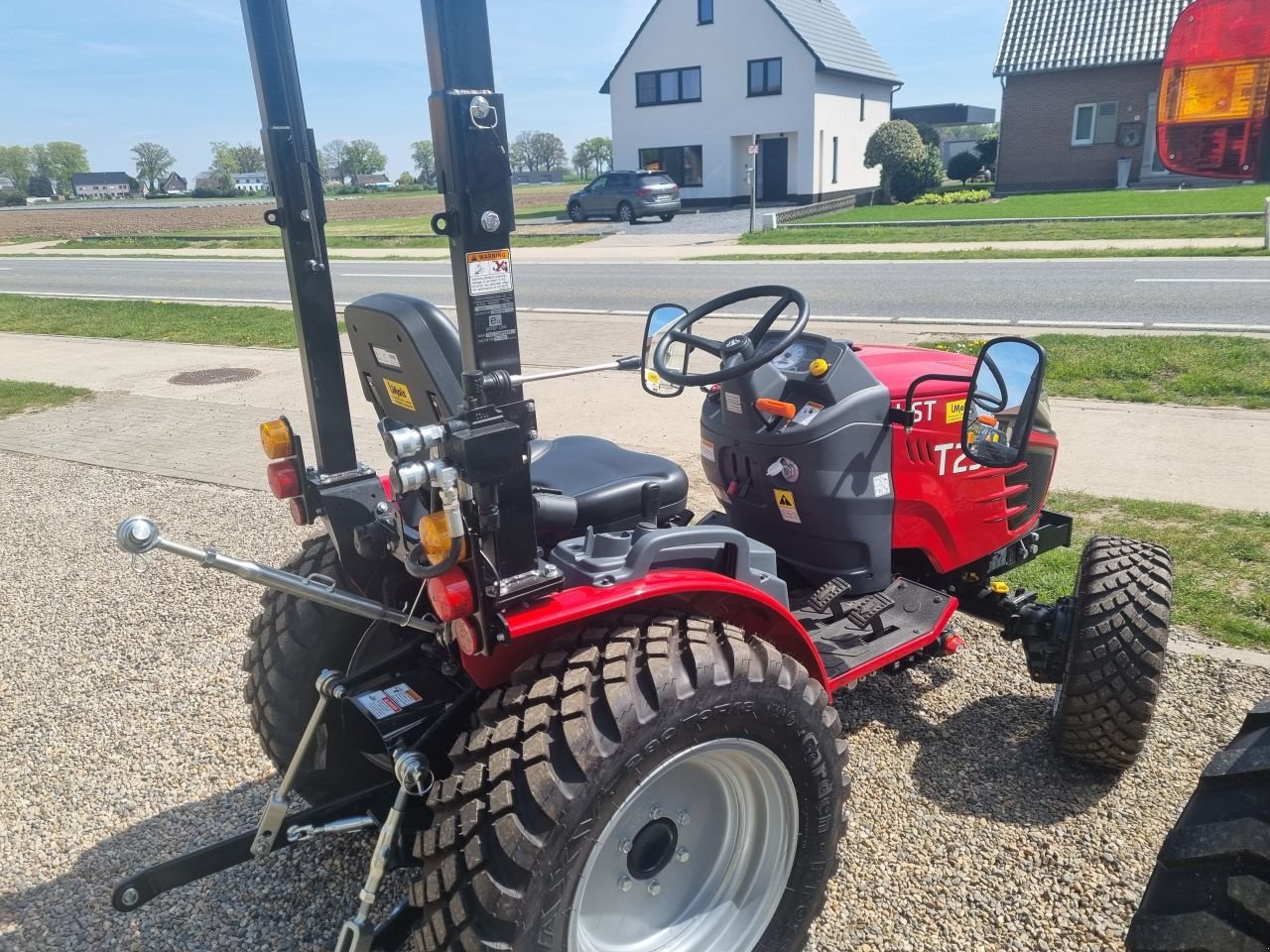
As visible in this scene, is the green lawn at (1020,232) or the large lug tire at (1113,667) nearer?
the large lug tire at (1113,667)

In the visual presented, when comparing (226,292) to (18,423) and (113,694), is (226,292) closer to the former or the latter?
(18,423)

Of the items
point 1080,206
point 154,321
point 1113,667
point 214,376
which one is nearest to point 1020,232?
point 1080,206

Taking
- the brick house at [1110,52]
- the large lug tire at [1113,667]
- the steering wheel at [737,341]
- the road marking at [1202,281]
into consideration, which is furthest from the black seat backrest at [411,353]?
the road marking at [1202,281]

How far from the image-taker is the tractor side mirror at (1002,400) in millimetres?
2541

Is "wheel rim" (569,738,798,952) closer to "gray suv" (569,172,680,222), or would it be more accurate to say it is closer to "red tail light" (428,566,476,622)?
"red tail light" (428,566,476,622)

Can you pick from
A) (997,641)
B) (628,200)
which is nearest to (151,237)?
(628,200)

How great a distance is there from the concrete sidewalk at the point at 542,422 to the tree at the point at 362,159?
89.5 metres

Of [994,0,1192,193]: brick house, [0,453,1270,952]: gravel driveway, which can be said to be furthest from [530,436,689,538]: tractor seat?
[994,0,1192,193]: brick house

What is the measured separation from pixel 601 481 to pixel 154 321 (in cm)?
1275

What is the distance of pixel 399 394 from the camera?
2.32 metres

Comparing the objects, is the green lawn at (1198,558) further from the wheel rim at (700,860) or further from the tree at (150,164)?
the tree at (150,164)

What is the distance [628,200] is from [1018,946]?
27.2 meters

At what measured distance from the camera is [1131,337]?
27.6ft

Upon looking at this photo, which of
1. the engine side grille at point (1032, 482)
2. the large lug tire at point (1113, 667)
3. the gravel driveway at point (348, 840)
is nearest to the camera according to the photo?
the gravel driveway at point (348, 840)
